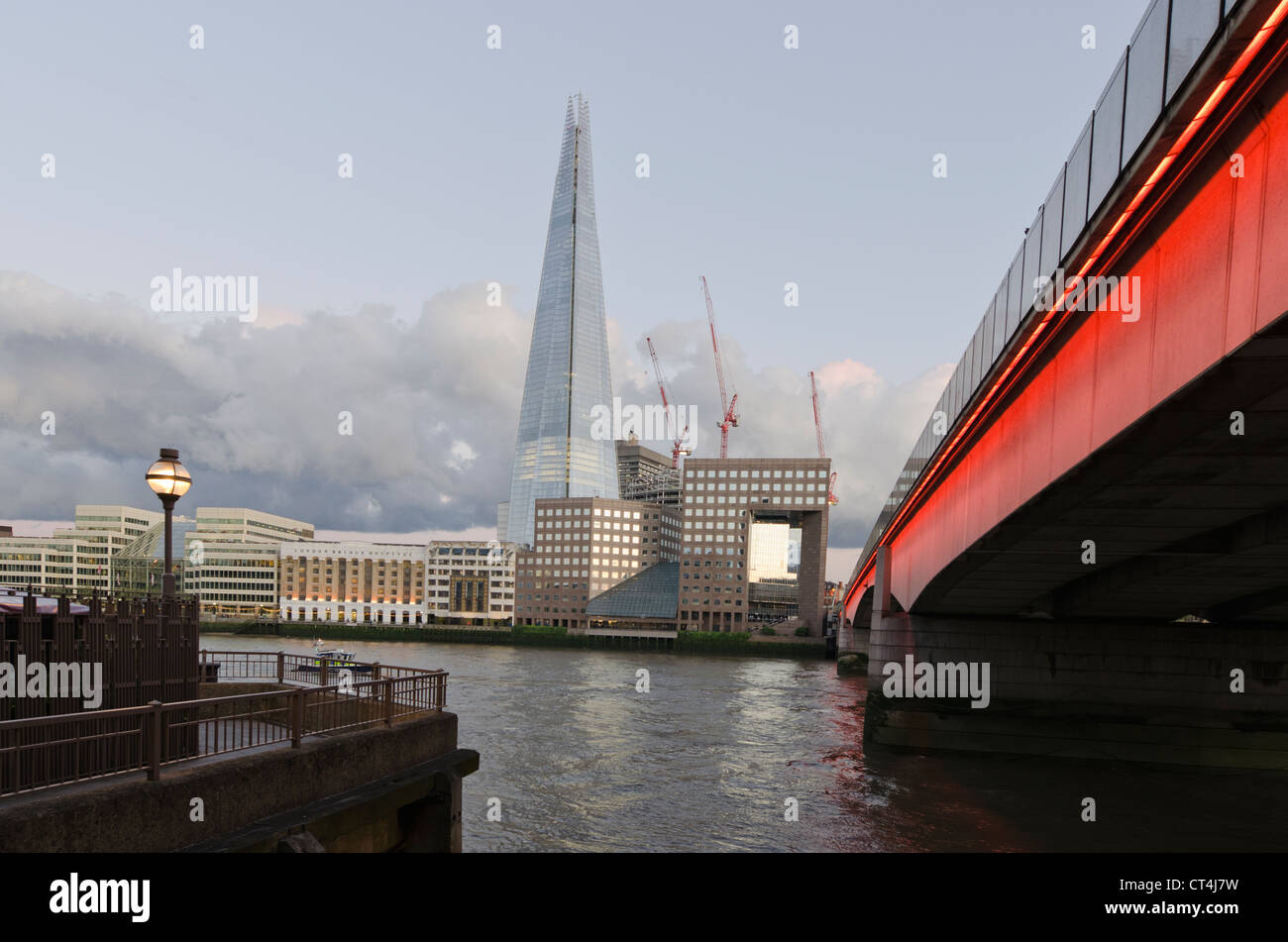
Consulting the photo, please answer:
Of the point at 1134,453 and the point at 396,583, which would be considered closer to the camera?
the point at 1134,453

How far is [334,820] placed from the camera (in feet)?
30.4

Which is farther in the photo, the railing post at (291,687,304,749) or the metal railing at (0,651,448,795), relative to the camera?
the railing post at (291,687,304,749)

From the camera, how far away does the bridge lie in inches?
271

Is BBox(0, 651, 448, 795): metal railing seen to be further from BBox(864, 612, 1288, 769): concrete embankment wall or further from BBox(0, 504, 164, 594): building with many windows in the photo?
BBox(0, 504, 164, 594): building with many windows

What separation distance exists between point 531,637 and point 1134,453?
4458 inches

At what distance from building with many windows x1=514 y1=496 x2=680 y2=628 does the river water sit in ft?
391

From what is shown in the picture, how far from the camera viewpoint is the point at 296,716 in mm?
9484

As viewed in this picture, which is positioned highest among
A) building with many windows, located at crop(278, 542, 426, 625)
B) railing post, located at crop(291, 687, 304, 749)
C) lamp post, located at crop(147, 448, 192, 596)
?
lamp post, located at crop(147, 448, 192, 596)

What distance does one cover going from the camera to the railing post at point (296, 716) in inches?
372

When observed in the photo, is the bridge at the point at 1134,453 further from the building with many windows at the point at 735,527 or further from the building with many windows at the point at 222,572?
the building with many windows at the point at 222,572

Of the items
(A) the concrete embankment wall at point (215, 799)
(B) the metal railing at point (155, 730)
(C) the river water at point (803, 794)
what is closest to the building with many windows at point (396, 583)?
(C) the river water at point (803, 794)

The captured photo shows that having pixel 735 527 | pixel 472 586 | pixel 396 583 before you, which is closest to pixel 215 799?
pixel 735 527

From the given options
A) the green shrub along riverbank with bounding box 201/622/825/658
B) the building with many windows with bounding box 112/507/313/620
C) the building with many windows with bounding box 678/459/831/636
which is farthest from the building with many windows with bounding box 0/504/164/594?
the building with many windows with bounding box 678/459/831/636

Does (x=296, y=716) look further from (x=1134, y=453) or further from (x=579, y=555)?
(x=579, y=555)
